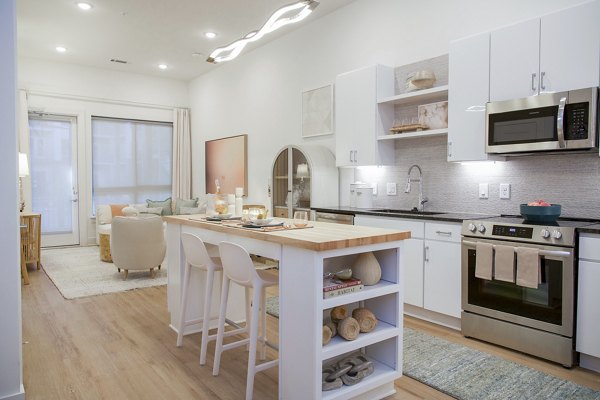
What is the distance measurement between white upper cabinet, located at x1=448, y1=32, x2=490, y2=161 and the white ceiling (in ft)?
6.31

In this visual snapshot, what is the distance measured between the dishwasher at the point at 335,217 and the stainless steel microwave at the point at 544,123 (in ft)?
4.82

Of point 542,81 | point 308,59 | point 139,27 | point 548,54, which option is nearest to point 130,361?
point 542,81

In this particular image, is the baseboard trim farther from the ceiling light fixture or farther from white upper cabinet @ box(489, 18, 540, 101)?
white upper cabinet @ box(489, 18, 540, 101)

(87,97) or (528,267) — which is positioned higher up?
(87,97)

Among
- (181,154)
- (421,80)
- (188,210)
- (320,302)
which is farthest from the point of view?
(181,154)

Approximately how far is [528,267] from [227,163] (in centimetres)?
541

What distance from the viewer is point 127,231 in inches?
197

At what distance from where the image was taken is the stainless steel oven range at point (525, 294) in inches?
104

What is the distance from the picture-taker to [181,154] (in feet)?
27.9

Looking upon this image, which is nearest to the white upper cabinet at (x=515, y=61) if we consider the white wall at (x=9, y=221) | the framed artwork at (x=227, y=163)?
the white wall at (x=9, y=221)

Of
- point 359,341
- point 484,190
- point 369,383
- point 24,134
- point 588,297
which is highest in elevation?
point 24,134

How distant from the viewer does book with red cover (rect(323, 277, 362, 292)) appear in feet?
6.95

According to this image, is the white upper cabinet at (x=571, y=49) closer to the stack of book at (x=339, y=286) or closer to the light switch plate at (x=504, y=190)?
the light switch plate at (x=504, y=190)

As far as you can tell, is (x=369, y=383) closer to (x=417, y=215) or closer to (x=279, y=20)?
(x=417, y=215)
